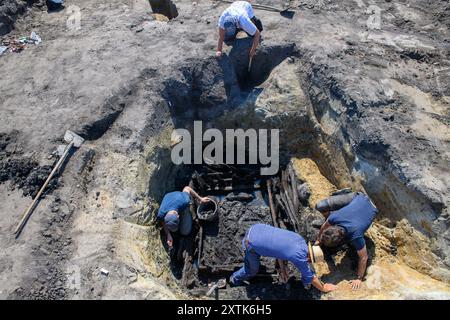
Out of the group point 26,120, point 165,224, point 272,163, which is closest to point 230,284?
point 165,224

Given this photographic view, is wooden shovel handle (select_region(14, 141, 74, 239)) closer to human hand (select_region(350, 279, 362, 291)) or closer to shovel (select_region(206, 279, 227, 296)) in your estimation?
shovel (select_region(206, 279, 227, 296))

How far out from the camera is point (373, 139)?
617 centimetres

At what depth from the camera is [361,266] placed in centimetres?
552

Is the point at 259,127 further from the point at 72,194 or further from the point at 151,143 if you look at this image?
the point at 72,194

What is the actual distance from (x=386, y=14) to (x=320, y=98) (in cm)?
297

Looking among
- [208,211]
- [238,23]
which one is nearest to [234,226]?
[208,211]

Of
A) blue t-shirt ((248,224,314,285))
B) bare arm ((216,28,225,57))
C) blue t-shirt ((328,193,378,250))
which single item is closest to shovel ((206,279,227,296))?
blue t-shirt ((248,224,314,285))

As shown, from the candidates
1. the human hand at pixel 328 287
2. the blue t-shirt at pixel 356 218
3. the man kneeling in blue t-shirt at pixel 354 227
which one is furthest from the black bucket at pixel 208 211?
the human hand at pixel 328 287

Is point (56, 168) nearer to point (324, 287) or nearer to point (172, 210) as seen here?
point (172, 210)

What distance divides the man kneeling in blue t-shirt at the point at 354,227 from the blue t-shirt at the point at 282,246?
53 cm

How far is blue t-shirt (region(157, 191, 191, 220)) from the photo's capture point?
6176 millimetres

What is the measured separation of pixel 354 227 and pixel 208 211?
2672 mm

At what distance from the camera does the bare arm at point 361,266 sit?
5465 millimetres

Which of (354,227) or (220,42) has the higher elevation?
(220,42)
